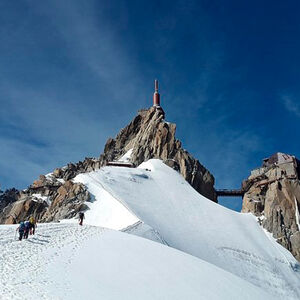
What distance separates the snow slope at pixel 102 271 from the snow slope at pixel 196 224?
1292 cm

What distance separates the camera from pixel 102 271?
19047 mm

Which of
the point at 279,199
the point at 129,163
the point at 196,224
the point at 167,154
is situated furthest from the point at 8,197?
the point at 279,199

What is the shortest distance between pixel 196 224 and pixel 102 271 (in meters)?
31.6

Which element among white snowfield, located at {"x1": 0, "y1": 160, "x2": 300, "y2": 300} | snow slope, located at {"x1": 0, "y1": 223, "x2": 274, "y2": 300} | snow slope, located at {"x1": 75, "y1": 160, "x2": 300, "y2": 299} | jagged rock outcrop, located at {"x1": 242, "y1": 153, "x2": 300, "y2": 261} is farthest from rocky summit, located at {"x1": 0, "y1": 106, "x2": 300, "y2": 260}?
snow slope, located at {"x1": 0, "y1": 223, "x2": 274, "y2": 300}

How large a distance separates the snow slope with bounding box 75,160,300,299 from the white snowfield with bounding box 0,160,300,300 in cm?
17

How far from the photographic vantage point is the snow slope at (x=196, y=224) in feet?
133

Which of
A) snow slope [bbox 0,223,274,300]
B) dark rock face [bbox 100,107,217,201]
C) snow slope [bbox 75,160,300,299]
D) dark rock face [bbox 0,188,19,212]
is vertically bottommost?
snow slope [bbox 0,223,274,300]

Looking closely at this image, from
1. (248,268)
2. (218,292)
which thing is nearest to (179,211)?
(248,268)

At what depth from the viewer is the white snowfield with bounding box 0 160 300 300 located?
17156 millimetres

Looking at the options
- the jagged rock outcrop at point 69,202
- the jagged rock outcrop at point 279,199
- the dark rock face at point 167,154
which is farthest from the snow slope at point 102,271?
the dark rock face at point 167,154

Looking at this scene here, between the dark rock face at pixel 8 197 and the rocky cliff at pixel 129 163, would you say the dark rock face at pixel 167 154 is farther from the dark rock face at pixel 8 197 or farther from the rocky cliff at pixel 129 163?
the dark rock face at pixel 8 197

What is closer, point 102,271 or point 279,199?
point 102,271

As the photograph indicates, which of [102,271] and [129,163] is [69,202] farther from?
[102,271]

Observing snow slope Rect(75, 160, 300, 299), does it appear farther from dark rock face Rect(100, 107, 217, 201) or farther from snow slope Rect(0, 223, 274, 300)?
snow slope Rect(0, 223, 274, 300)
